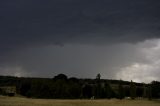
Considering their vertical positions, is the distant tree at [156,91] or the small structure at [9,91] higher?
the distant tree at [156,91]

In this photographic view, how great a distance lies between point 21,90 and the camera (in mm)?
171750

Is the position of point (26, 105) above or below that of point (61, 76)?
below

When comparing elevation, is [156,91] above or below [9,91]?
above

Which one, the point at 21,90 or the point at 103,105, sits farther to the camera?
the point at 21,90

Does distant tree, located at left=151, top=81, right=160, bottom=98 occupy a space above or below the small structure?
above

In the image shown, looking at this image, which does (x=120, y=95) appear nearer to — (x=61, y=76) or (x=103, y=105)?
(x=61, y=76)

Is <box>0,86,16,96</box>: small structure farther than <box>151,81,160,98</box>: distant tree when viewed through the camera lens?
No

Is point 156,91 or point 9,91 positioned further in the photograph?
point 156,91

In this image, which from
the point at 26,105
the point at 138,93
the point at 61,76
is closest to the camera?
the point at 26,105

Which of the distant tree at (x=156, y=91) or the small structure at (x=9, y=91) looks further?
the distant tree at (x=156, y=91)

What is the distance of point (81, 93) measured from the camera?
531ft

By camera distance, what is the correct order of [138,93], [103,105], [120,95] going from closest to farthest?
1. [103,105]
2. [120,95]
3. [138,93]

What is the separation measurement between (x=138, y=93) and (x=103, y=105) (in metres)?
113

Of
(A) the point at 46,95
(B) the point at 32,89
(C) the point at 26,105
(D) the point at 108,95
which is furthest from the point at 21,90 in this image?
(C) the point at 26,105
